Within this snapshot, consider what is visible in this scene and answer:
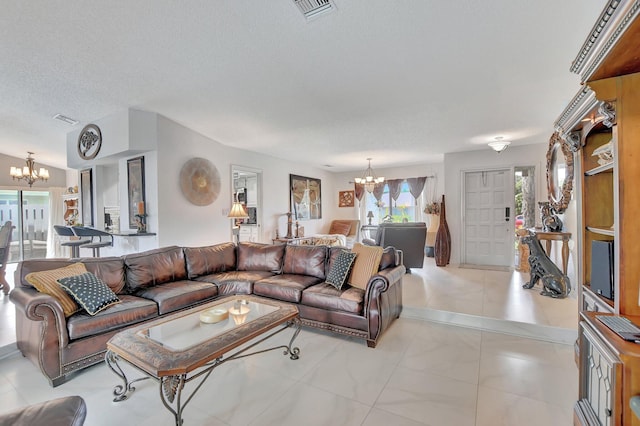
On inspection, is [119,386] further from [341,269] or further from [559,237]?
[559,237]

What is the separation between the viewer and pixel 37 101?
3.84 meters

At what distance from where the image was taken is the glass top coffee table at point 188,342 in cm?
160

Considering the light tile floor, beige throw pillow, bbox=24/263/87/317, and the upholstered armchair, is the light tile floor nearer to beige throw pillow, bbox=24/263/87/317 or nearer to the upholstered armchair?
beige throw pillow, bbox=24/263/87/317

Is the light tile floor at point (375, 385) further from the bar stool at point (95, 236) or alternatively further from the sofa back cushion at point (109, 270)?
the bar stool at point (95, 236)

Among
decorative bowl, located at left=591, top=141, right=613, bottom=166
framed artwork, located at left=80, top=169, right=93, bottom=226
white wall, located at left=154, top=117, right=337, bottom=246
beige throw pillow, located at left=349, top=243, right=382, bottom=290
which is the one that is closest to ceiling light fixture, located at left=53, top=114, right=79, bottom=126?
framed artwork, located at left=80, top=169, right=93, bottom=226

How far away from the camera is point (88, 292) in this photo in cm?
246

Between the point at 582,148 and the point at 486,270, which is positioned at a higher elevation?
the point at 582,148

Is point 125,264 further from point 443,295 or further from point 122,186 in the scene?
point 443,295

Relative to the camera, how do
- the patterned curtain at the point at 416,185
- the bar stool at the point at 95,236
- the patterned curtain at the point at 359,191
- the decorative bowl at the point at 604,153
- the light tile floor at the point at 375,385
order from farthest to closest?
the patterned curtain at the point at 359,191 → the patterned curtain at the point at 416,185 → the bar stool at the point at 95,236 → the light tile floor at the point at 375,385 → the decorative bowl at the point at 604,153

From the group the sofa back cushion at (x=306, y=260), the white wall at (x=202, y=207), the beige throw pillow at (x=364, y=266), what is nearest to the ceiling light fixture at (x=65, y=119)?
the white wall at (x=202, y=207)

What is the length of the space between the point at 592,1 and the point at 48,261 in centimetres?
484

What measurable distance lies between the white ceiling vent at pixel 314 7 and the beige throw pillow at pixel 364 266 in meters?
2.32

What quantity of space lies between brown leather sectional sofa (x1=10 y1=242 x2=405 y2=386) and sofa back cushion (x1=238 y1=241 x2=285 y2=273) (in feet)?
0.05

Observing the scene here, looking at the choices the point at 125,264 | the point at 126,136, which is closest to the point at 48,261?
the point at 125,264
